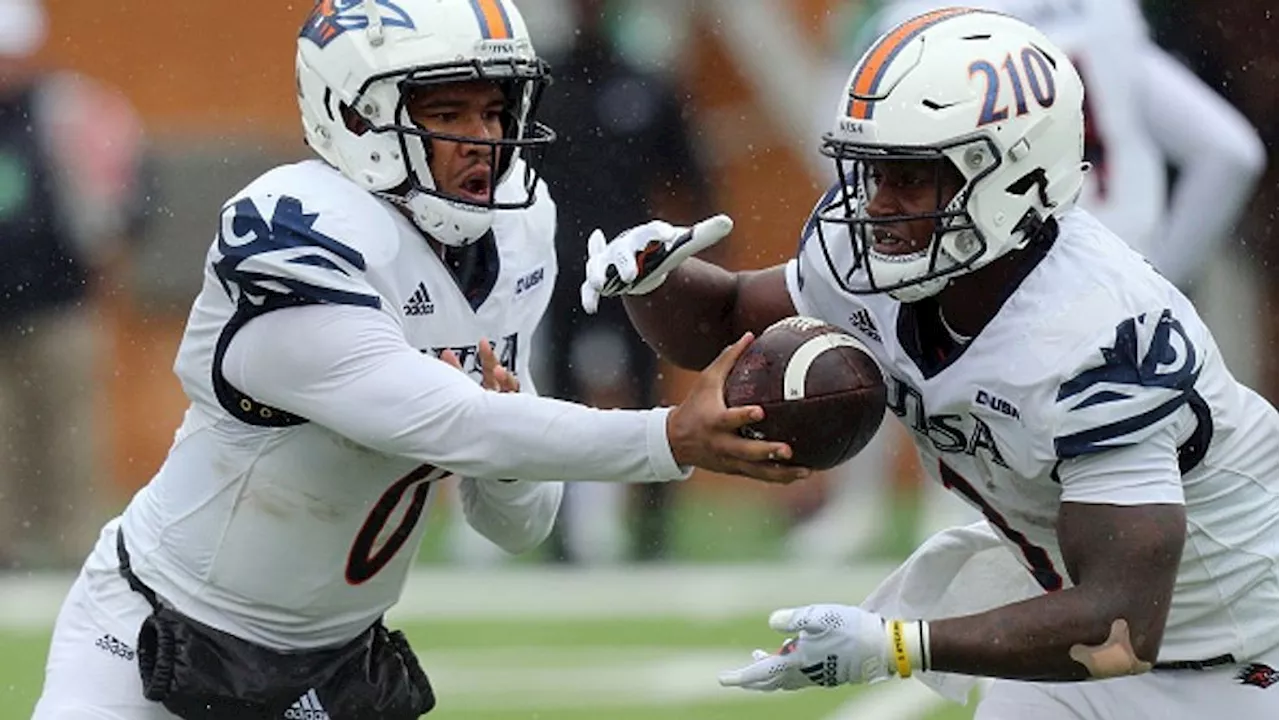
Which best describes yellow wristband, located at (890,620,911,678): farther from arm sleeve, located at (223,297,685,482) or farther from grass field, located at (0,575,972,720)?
grass field, located at (0,575,972,720)

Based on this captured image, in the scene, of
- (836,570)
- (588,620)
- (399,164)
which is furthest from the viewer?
(836,570)

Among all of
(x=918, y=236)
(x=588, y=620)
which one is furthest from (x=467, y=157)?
(x=588, y=620)

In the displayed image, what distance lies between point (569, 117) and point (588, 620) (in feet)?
5.61

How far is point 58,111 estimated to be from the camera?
7.71 m

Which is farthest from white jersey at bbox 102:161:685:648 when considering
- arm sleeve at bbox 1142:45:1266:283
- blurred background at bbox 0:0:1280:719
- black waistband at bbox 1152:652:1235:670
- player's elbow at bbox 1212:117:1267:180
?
blurred background at bbox 0:0:1280:719

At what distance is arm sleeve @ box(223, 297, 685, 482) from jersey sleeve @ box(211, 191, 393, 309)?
3 centimetres

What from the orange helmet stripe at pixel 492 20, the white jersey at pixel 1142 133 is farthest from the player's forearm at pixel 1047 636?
the white jersey at pixel 1142 133

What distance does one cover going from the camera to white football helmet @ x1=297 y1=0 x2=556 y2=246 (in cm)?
362

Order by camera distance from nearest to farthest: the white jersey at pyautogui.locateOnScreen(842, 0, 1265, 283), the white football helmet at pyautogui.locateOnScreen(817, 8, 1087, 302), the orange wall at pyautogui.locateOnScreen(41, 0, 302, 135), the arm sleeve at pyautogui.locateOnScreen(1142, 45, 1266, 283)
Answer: the white football helmet at pyautogui.locateOnScreen(817, 8, 1087, 302), the white jersey at pyautogui.locateOnScreen(842, 0, 1265, 283), the arm sleeve at pyautogui.locateOnScreen(1142, 45, 1266, 283), the orange wall at pyautogui.locateOnScreen(41, 0, 302, 135)

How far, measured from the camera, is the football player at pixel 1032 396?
3354 millimetres

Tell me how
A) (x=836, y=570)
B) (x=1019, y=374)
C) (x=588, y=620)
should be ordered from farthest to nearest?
(x=836, y=570) → (x=588, y=620) → (x=1019, y=374)

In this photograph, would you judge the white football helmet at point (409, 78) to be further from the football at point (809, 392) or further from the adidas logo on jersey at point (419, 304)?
the football at point (809, 392)

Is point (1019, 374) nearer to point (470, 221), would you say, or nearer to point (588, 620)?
point (470, 221)

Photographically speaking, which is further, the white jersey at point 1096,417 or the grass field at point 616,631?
the grass field at point 616,631
